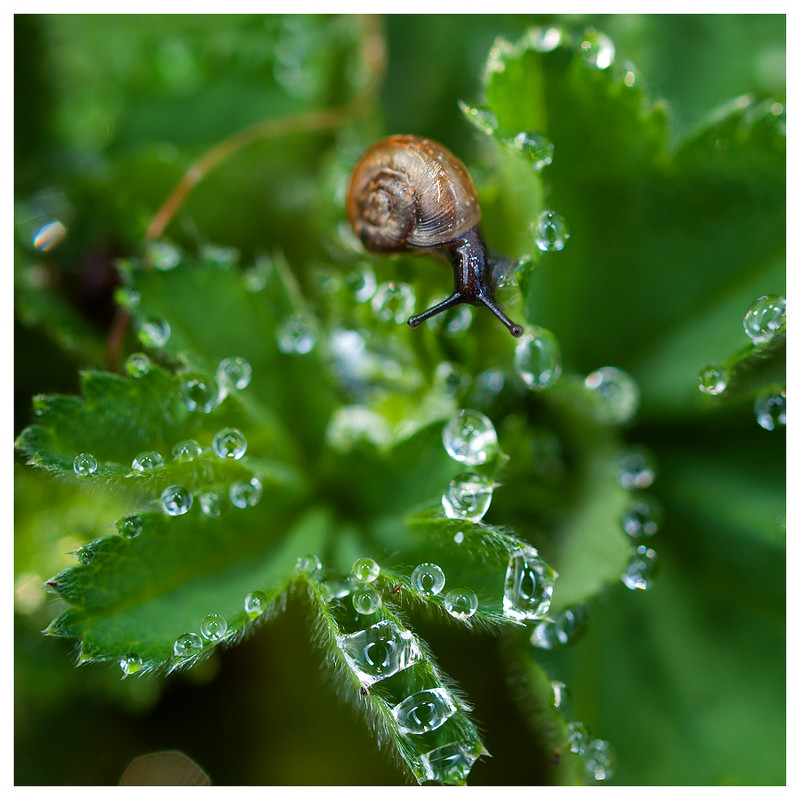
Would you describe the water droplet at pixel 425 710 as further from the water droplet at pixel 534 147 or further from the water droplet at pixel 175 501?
the water droplet at pixel 534 147

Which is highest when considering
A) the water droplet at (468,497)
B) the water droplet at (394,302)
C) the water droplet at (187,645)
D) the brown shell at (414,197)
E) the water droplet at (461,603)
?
the brown shell at (414,197)

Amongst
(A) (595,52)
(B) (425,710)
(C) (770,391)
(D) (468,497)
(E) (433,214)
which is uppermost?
(A) (595,52)

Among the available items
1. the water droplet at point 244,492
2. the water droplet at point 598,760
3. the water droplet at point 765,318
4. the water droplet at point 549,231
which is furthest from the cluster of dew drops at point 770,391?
the water droplet at point 244,492

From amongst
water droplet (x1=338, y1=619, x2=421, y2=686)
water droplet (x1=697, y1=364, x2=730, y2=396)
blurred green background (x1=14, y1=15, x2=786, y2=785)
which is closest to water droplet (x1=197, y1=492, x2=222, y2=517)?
water droplet (x1=338, y1=619, x2=421, y2=686)

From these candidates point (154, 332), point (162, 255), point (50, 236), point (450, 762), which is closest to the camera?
point (450, 762)

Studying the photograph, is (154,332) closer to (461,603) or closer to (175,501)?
(175,501)

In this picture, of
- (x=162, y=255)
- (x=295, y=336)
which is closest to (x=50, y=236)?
(x=162, y=255)

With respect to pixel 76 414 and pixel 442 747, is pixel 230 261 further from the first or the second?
pixel 442 747
